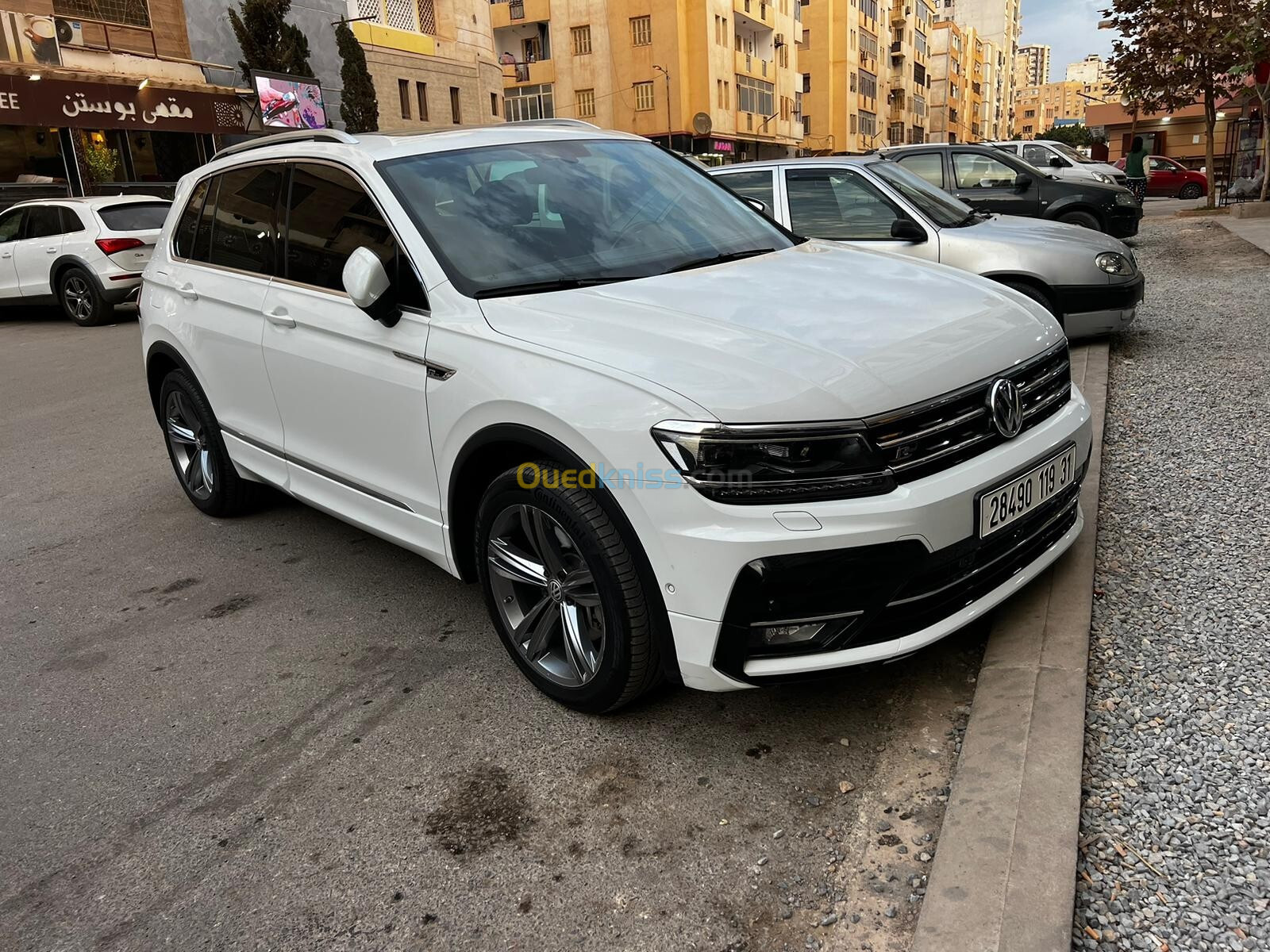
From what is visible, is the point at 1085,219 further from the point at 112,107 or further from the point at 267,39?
the point at 267,39

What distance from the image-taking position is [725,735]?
9.64ft

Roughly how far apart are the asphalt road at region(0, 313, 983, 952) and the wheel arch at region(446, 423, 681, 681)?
0.42 metres

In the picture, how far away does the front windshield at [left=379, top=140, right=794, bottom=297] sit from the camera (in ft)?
10.6

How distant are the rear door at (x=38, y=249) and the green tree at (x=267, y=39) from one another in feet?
38.1

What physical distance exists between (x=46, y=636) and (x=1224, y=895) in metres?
4.12

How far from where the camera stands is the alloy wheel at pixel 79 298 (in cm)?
1295

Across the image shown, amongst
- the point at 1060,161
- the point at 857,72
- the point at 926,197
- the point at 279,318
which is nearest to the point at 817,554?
the point at 279,318

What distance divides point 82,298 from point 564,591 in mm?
12747

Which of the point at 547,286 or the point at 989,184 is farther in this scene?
the point at 989,184

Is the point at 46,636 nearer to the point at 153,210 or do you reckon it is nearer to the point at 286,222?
the point at 286,222

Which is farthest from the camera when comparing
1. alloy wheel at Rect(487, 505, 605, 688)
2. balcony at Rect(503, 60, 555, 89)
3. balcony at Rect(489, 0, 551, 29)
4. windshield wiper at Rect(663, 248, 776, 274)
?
balcony at Rect(503, 60, 555, 89)

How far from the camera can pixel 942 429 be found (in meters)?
2.61

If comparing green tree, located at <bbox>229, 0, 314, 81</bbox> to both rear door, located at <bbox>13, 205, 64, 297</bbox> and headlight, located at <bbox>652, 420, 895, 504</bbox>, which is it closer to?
rear door, located at <bbox>13, 205, 64, 297</bbox>

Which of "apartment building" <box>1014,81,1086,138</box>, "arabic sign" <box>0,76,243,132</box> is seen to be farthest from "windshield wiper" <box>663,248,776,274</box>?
"apartment building" <box>1014,81,1086,138</box>
